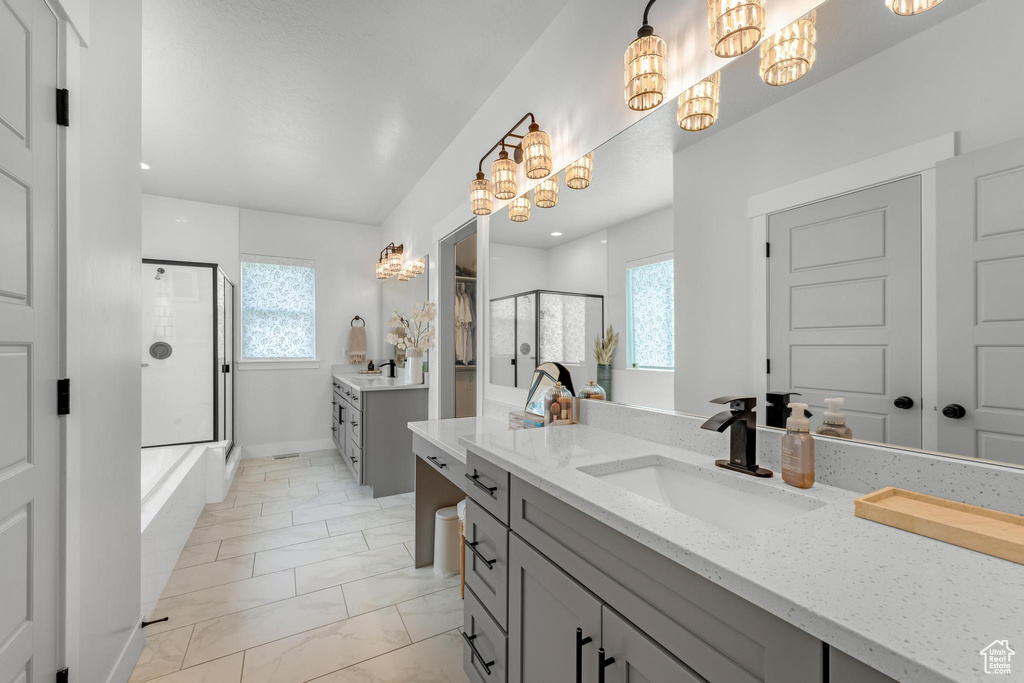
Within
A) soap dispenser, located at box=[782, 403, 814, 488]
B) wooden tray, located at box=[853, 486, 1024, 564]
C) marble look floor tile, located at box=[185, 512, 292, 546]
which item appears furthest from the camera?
marble look floor tile, located at box=[185, 512, 292, 546]

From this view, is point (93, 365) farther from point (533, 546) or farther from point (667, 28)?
point (667, 28)

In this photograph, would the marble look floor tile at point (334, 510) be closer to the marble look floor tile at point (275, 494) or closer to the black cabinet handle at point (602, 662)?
the marble look floor tile at point (275, 494)

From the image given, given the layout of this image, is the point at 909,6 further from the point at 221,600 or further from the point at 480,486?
the point at 221,600

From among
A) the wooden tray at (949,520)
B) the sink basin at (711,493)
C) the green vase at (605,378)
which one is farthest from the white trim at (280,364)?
the wooden tray at (949,520)

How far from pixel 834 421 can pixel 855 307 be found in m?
0.27

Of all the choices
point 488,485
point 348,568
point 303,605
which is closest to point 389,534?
point 348,568

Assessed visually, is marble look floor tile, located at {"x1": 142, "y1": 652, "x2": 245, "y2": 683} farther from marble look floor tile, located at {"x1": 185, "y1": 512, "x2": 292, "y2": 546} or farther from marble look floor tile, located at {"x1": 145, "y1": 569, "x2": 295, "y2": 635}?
marble look floor tile, located at {"x1": 185, "y1": 512, "x2": 292, "y2": 546}

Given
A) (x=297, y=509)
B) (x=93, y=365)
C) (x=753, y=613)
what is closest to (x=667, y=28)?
(x=753, y=613)

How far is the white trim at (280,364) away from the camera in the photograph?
4793 mm

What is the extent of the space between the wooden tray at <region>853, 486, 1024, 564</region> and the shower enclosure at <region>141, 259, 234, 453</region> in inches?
175

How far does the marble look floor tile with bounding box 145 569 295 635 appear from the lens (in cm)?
198

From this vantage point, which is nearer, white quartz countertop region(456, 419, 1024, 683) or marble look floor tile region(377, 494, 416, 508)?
white quartz countertop region(456, 419, 1024, 683)

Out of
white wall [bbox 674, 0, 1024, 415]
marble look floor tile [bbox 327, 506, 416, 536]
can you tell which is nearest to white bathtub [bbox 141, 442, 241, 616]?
marble look floor tile [bbox 327, 506, 416, 536]

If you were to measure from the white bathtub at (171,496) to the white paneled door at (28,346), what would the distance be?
93cm
